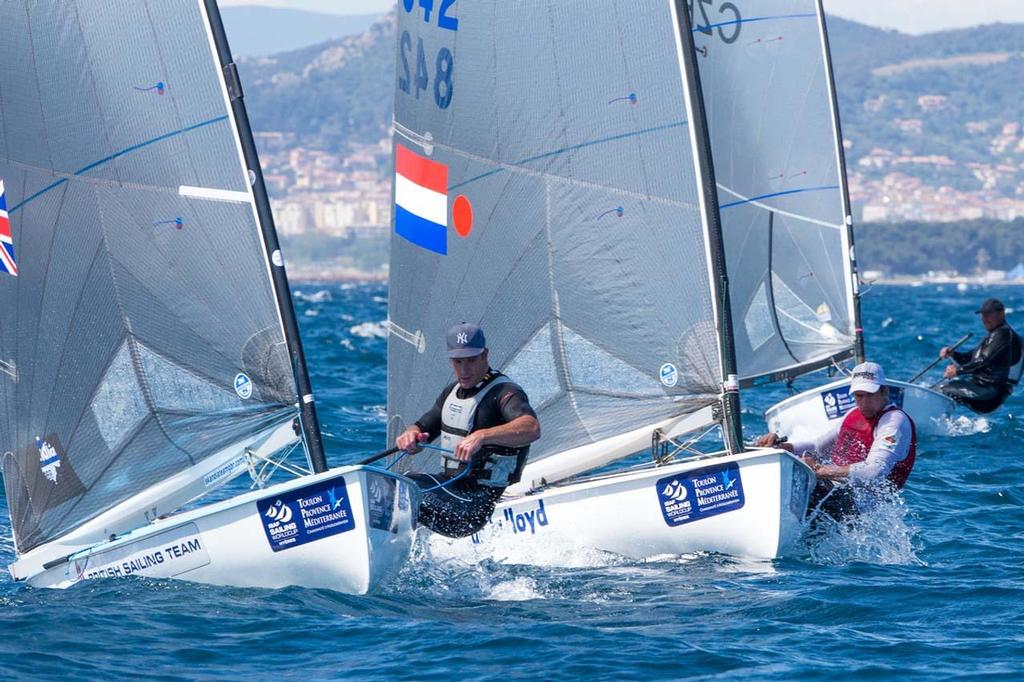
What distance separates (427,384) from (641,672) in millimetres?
3455

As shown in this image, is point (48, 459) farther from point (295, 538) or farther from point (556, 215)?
point (556, 215)

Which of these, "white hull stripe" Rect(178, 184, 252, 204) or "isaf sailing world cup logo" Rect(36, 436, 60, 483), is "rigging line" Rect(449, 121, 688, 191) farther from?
"isaf sailing world cup logo" Rect(36, 436, 60, 483)

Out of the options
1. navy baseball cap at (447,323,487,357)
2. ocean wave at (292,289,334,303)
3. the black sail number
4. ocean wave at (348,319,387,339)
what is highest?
ocean wave at (292,289,334,303)

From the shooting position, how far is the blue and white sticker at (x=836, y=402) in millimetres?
13062

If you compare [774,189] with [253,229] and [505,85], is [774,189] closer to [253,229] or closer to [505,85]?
[505,85]

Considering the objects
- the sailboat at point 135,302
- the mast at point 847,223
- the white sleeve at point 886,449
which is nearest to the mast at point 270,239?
the sailboat at point 135,302

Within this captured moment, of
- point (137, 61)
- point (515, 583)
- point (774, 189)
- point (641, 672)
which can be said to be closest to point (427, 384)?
point (515, 583)

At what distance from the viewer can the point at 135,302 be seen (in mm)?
7449

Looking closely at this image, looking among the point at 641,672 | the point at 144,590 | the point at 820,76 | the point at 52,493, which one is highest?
the point at 820,76

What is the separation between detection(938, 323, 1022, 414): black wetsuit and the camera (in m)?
13.5

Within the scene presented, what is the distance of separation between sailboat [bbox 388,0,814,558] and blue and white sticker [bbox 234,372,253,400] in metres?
1.49

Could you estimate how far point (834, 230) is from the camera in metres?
14.4

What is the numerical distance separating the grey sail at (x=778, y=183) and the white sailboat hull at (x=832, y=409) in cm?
42

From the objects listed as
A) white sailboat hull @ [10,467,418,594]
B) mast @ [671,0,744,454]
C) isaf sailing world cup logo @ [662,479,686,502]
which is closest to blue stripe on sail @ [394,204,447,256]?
mast @ [671,0,744,454]
